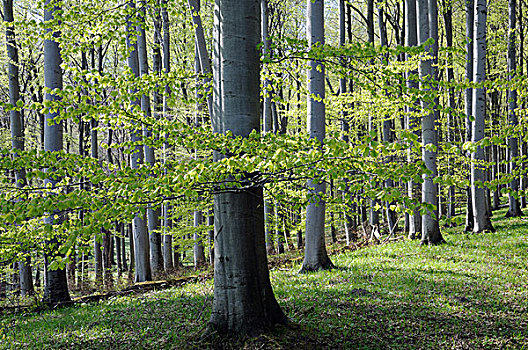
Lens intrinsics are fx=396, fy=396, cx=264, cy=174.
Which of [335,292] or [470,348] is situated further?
[335,292]

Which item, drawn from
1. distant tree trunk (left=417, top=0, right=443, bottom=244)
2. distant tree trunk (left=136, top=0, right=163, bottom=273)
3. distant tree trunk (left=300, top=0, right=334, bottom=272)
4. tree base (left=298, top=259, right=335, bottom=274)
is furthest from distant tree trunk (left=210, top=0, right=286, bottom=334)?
distant tree trunk (left=417, top=0, right=443, bottom=244)

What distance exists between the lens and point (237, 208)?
4.13 m

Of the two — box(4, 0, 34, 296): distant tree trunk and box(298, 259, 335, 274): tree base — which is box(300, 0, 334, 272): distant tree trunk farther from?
box(4, 0, 34, 296): distant tree trunk

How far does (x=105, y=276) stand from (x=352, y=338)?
14689mm

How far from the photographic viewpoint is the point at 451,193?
18.3 m

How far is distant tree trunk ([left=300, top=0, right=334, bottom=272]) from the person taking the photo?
837cm

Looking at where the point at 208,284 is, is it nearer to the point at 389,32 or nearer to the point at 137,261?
the point at 137,261

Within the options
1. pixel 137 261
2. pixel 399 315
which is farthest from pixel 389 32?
pixel 399 315

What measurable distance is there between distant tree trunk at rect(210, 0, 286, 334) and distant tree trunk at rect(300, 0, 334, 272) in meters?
3.96

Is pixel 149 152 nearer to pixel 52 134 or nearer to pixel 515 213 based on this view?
pixel 52 134

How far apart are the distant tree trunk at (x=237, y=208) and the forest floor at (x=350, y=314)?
29cm

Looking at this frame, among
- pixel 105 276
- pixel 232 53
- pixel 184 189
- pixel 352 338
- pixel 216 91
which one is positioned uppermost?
→ pixel 232 53

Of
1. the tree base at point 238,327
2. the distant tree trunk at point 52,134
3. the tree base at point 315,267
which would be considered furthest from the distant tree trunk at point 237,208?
the distant tree trunk at point 52,134

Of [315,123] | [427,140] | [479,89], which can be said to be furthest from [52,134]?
[479,89]
